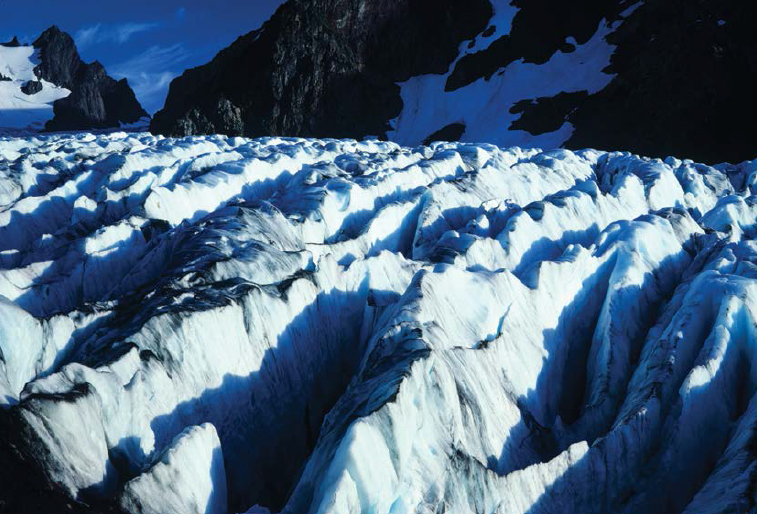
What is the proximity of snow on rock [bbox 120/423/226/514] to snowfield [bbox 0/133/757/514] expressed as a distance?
0.09 feet

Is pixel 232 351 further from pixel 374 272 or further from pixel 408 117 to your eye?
pixel 408 117

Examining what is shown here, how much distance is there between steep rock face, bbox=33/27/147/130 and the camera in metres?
118

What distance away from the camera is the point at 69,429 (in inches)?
251

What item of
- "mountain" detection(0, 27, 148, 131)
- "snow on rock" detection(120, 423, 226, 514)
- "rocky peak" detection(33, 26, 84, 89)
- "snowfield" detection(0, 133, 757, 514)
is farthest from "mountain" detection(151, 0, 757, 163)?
"rocky peak" detection(33, 26, 84, 89)

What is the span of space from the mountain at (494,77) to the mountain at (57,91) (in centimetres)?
3598

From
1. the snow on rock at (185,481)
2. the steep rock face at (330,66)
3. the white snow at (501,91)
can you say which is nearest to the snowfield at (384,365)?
the snow on rock at (185,481)

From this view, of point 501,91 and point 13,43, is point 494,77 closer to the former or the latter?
point 501,91

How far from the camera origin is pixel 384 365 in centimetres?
802

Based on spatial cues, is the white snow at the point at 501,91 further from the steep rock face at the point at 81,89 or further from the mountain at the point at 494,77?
the steep rock face at the point at 81,89

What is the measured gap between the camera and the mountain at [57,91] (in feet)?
376

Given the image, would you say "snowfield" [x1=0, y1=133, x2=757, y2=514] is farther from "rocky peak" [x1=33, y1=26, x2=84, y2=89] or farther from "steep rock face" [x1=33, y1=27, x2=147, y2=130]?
"rocky peak" [x1=33, y1=26, x2=84, y2=89]

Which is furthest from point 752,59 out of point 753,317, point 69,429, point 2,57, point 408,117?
point 2,57

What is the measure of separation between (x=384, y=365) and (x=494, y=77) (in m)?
71.0

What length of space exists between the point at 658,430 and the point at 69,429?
7.75m
